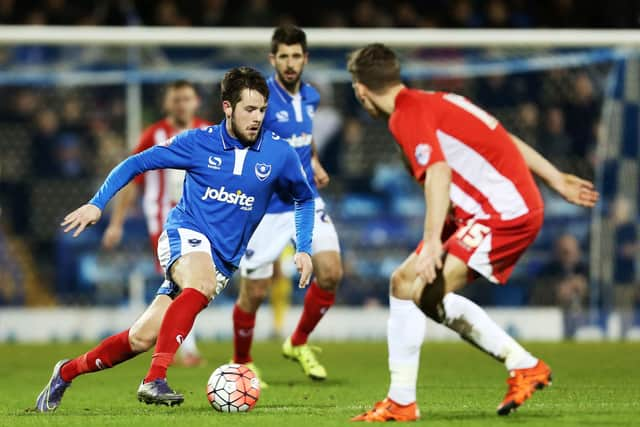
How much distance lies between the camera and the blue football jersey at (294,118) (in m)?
8.86

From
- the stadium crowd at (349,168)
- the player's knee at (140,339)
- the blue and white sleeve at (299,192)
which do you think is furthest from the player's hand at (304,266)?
the stadium crowd at (349,168)

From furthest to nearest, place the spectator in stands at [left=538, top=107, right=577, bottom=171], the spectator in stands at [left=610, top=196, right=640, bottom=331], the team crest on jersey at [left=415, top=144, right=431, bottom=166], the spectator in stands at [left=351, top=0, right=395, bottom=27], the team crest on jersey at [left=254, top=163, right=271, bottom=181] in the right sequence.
→ the spectator in stands at [left=351, top=0, right=395, bottom=27]
the spectator in stands at [left=538, top=107, right=577, bottom=171]
the spectator in stands at [left=610, top=196, right=640, bottom=331]
the team crest on jersey at [left=254, top=163, right=271, bottom=181]
the team crest on jersey at [left=415, top=144, right=431, bottom=166]

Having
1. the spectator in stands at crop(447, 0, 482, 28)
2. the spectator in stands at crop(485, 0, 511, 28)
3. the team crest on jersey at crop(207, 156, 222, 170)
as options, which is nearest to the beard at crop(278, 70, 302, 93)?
the team crest on jersey at crop(207, 156, 222, 170)

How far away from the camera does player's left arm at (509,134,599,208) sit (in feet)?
21.0

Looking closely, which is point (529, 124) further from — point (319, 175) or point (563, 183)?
point (563, 183)

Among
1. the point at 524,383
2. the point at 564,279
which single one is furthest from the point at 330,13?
the point at 524,383

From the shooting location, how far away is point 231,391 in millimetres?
6703

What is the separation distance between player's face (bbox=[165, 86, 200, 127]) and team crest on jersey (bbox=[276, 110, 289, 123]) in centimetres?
154

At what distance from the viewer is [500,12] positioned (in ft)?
50.6

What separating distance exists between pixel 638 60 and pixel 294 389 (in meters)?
6.83

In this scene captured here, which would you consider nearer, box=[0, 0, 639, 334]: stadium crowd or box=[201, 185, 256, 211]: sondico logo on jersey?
box=[201, 185, 256, 211]: sondico logo on jersey

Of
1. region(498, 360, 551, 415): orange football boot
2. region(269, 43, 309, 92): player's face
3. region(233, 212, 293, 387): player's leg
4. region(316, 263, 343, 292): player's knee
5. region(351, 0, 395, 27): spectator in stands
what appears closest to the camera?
region(498, 360, 551, 415): orange football boot

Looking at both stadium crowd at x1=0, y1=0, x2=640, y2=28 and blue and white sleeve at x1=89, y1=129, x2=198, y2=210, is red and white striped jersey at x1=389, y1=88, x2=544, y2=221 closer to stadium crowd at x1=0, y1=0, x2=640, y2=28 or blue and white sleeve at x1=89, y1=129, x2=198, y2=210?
blue and white sleeve at x1=89, y1=129, x2=198, y2=210

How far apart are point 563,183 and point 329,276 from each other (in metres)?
2.88
